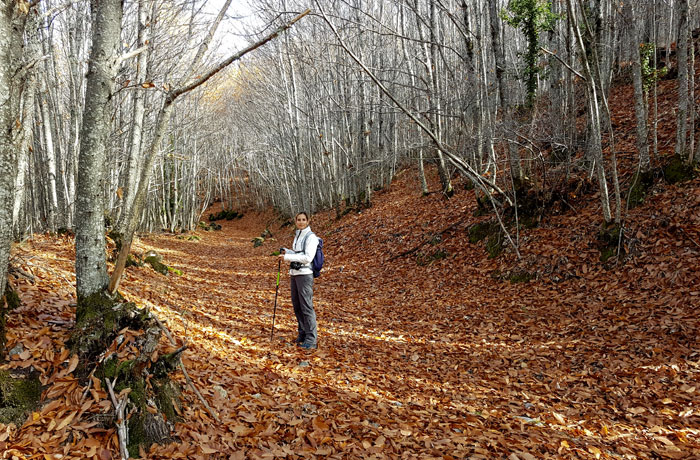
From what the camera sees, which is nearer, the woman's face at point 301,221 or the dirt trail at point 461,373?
the dirt trail at point 461,373

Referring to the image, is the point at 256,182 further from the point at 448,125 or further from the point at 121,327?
the point at 121,327

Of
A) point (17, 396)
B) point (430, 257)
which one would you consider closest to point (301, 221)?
point (17, 396)

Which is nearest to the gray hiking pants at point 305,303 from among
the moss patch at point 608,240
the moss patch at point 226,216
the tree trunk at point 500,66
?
the moss patch at point 608,240

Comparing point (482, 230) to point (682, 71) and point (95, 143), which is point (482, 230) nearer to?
point (682, 71)

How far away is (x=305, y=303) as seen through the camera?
502cm

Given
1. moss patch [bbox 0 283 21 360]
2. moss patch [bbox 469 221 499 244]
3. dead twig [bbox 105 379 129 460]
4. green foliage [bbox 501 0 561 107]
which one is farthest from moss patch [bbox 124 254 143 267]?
green foliage [bbox 501 0 561 107]

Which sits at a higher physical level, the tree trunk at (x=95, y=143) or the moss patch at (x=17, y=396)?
the tree trunk at (x=95, y=143)

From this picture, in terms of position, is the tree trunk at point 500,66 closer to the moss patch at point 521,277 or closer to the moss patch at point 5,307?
the moss patch at point 521,277

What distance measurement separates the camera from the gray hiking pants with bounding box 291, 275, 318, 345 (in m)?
4.98

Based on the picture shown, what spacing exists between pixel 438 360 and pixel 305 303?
196 cm

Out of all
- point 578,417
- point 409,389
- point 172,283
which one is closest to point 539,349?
point 578,417

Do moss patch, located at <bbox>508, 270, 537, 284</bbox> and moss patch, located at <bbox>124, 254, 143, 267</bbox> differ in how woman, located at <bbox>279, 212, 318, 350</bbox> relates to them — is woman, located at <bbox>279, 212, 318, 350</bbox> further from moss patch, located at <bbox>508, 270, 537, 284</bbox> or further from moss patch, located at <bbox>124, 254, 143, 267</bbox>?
moss patch, located at <bbox>124, 254, 143, 267</bbox>

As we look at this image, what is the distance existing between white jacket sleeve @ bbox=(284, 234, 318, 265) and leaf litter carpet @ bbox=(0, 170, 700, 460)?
1.30 m

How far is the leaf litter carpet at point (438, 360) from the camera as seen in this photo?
281 cm
